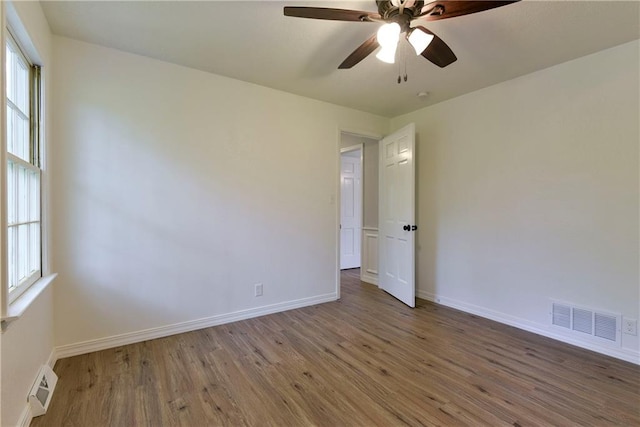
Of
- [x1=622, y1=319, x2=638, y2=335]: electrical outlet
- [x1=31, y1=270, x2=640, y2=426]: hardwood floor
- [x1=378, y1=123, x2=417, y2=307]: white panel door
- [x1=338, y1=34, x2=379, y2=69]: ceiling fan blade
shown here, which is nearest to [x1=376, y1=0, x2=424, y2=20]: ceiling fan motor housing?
[x1=338, y1=34, x2=379, y2=69]: ceiling fan blade

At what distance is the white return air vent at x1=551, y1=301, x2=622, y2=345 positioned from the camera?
2.39 metres

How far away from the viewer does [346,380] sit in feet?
6.78

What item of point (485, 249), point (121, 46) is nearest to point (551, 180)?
point (485, 249)

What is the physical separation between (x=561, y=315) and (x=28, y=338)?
390 centimetres

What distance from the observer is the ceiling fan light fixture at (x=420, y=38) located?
5.81 feet

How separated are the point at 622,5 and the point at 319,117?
8.45 ft

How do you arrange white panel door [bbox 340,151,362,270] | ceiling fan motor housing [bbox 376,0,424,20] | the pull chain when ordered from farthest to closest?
white panel door [bbox 340,151,362,270] < the pull chain < ceiling fan motor housing [bbox 376,0,424,20]

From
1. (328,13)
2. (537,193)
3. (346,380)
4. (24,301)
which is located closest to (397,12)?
(328,13)

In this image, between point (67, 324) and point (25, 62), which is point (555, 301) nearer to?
point (67, 324)

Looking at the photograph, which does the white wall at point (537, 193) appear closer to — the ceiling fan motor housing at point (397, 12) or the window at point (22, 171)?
the ceiling fan motor housing at point (397, 12)

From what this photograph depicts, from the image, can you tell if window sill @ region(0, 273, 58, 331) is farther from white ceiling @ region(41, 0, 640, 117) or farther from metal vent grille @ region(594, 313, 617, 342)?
metal vent grille @ region(594, 313, 617, 342)

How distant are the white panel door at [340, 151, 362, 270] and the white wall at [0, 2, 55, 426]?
4307 millimetres

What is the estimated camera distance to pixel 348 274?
5273 millimetres

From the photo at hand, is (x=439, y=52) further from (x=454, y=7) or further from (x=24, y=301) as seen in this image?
(x=24, y=301)
